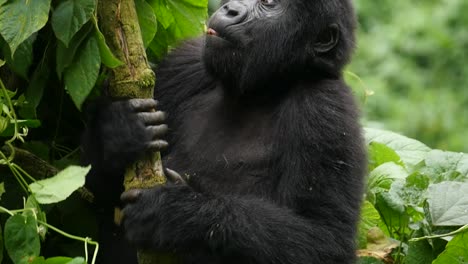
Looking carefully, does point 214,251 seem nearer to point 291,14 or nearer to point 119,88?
point 119,88

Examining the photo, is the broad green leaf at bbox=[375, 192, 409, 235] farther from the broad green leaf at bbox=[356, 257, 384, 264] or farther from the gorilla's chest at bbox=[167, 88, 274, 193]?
the gorilla's chest at bbox=[167, 88, 274, 193]

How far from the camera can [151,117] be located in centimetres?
419

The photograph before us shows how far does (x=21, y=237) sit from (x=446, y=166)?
2.35 meters

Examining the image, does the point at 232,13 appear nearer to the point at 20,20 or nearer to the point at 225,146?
the point at 225,146

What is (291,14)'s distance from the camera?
4664 mm

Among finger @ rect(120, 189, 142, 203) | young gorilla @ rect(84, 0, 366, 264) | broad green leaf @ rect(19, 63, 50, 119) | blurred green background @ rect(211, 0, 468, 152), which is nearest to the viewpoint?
finger @ rect(120, 189, 142, 203)

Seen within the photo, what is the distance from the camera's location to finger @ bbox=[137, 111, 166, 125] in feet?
13.6

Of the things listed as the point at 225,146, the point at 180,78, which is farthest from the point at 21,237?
the point at 180,78

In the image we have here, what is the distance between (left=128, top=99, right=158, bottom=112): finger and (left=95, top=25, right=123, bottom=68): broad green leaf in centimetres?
28

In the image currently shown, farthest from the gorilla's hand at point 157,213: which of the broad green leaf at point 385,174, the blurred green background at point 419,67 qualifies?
the blurred green background at point 419,67

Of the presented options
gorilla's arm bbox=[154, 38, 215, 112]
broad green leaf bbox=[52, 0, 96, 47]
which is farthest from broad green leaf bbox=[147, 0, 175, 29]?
broad green leaf bbox=[52, 0, 96, 47]

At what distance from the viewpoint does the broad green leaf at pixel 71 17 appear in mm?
3844

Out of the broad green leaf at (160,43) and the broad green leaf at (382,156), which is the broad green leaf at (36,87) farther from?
the broad green leaf at (382,156)

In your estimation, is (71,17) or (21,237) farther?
(71,17)
